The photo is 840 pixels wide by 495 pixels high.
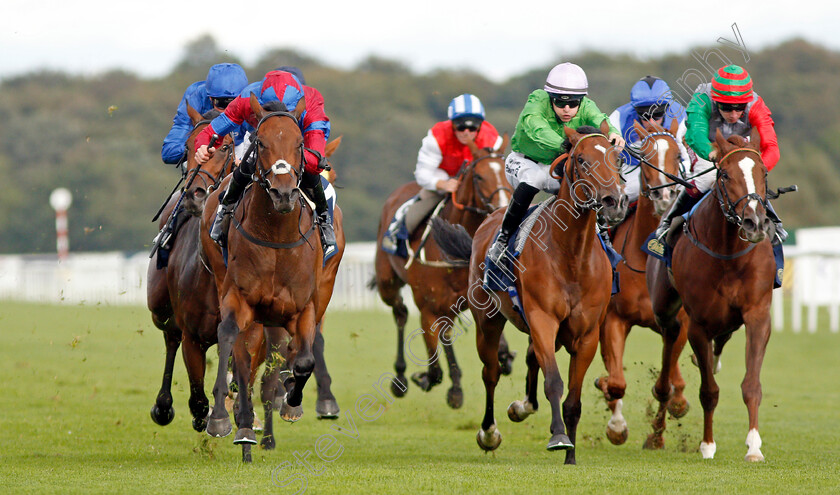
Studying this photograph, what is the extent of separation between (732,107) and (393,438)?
3629mm

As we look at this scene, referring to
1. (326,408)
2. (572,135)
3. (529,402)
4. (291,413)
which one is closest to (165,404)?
(291,413)

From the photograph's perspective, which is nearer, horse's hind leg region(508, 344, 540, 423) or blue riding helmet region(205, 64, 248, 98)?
horse's hind leg region(508, 344, 540, 423)

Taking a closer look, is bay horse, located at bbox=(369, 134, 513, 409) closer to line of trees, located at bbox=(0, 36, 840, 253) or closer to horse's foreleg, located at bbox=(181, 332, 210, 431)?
horse's foreleg, located at bbox=(181, 332, 210, 431)

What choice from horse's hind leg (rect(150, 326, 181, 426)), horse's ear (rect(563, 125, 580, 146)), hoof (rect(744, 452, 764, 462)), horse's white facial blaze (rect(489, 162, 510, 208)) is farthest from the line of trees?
hoof (rect(744, 452, 764, 462))

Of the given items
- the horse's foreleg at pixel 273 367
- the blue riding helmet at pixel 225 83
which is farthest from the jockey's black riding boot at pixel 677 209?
the blue riding helmet at pixel 225 83

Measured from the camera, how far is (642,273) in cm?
882

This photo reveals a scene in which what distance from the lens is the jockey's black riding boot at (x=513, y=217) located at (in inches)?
301

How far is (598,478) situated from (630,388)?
6.80 metres

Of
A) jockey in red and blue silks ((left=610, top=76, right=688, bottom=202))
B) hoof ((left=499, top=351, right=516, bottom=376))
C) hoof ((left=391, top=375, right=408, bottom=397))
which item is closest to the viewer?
jockey in red and blue silks ((left=610, top=76, right=688, bottom=202))

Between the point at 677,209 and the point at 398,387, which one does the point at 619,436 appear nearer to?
the point at 677,209

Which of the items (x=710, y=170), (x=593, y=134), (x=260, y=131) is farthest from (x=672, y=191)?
(x=260, y=131)

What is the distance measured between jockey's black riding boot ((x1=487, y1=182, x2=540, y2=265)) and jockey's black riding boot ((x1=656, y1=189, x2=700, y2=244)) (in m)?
1.20

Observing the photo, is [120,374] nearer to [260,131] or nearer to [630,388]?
[630,388]

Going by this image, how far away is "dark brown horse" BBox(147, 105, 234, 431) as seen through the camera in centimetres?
769
